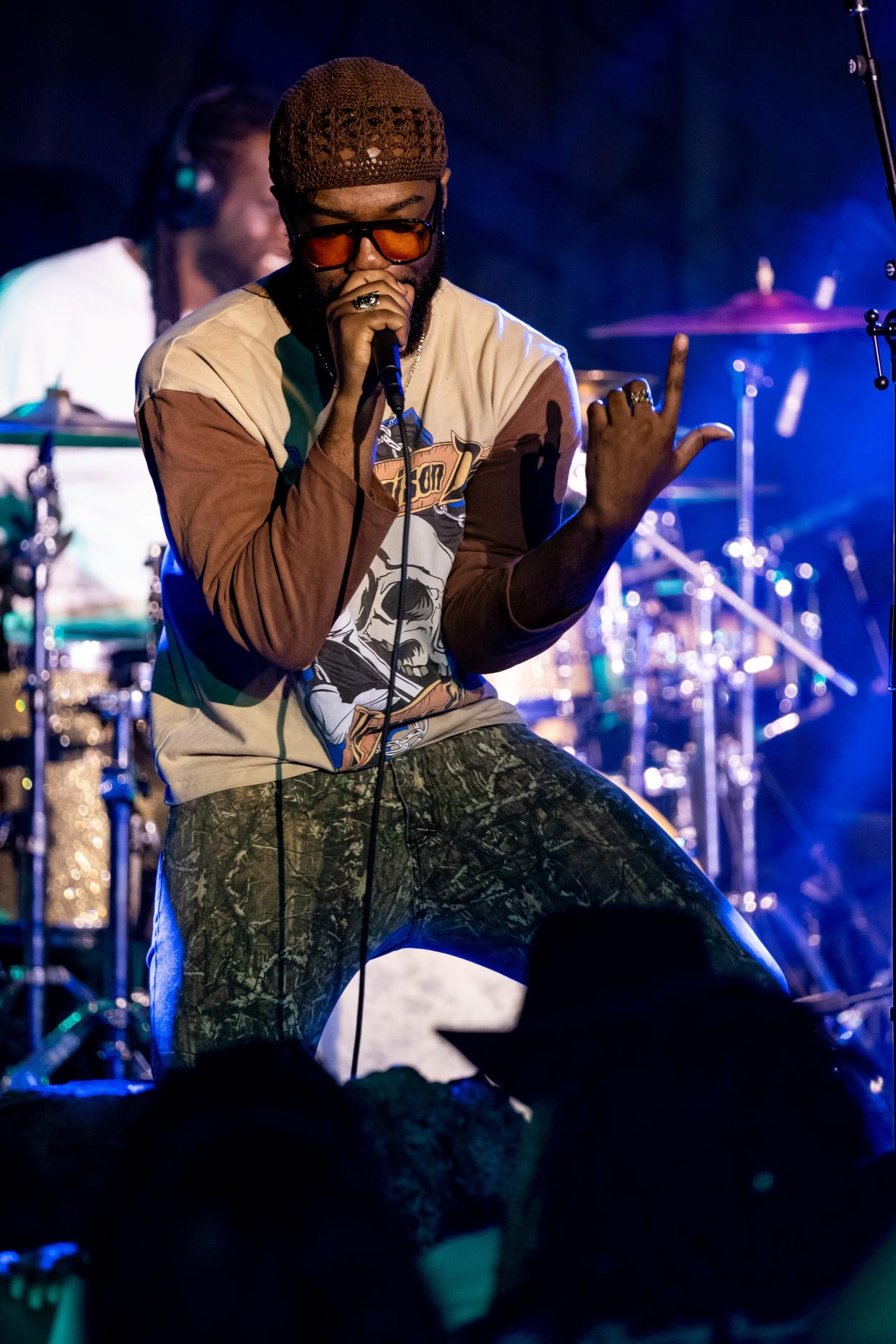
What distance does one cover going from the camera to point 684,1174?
132cm

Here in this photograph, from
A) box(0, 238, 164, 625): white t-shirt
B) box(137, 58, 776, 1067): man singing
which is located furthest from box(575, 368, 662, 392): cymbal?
box(137, 58, 776, 1067): man singing

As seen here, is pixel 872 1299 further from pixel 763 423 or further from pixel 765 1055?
pixel 763 423

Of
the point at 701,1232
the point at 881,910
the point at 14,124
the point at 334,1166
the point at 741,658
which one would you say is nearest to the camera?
the point at 334,1166

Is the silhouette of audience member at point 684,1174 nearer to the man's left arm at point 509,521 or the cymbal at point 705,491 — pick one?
the man's left arm at point 509,521

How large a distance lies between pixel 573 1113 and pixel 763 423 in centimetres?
608

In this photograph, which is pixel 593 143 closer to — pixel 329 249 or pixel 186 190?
pixel 186 190

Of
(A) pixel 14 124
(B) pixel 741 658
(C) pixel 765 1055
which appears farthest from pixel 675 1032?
(A) pixel 14 124

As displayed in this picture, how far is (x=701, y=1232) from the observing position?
4.28 ft

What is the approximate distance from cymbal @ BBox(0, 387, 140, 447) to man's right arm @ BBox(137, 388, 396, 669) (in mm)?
2890

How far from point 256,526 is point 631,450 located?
1.98 ft

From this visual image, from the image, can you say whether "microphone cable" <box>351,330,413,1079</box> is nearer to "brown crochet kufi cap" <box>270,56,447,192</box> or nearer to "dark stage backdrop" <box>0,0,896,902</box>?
"brown crochet kufi cap" <box>270,56,447,192</box>

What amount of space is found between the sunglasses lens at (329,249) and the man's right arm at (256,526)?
290 millimetres

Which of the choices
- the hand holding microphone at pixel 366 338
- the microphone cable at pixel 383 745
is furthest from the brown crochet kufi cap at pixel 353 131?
the microphone cable at pixel 383 745

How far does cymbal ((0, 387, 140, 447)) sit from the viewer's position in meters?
4.95
